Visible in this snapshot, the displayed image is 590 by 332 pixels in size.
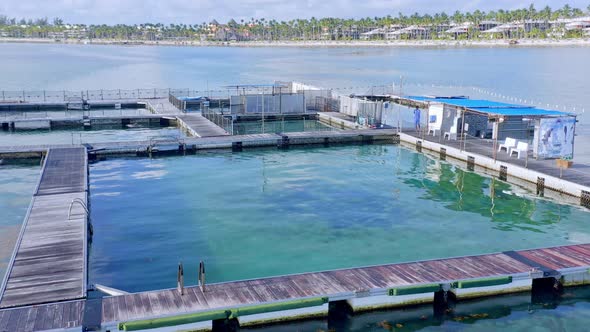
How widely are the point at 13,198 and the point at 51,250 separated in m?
11.5

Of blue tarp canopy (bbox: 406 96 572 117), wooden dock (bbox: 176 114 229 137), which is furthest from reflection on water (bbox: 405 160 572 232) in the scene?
wooden dock (bbox: 176 114 229 137)

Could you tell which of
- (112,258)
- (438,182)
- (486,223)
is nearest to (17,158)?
(112,258)

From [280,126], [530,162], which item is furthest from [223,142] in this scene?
[530,162]

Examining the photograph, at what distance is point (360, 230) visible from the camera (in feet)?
77.4

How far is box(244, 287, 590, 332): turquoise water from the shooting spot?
1570 centimetres

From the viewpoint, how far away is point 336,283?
644 inches

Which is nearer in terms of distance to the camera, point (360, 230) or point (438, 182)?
point (360, 230)

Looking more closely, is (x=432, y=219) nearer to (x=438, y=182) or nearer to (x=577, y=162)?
(x=438, y=182)

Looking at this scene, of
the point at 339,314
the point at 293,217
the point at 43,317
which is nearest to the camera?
the point at 43,317

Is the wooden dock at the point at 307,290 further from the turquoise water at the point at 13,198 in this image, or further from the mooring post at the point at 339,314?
the turquoise water at the point at 13,198

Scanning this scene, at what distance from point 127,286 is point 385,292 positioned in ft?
26.4

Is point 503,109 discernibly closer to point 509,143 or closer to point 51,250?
point 509,143

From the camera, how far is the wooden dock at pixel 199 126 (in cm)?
4166

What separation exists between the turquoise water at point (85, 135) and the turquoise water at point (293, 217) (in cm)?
889
